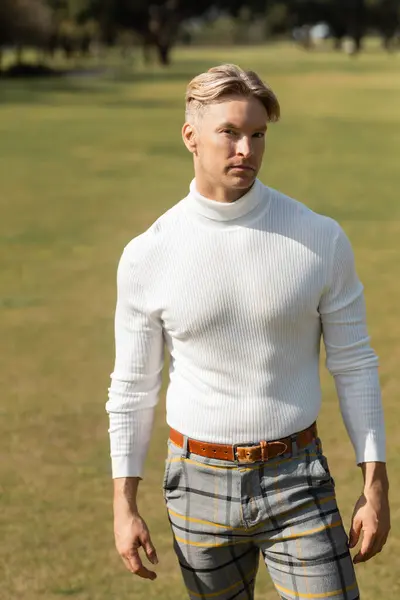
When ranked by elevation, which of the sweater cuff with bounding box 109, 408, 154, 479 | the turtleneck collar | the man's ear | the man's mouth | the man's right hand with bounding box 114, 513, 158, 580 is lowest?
the man's right hand with bounding box 114, 513, 158, 580

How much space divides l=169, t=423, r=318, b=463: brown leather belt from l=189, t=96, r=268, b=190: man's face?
66cm

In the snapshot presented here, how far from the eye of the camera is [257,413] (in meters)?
3.17

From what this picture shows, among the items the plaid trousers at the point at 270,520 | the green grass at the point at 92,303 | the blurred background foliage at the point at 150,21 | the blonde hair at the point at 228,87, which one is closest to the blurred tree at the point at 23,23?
the blurred background foliage at the point at 150,21

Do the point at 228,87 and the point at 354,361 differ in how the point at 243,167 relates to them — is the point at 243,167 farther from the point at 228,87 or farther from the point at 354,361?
the point at 354,361

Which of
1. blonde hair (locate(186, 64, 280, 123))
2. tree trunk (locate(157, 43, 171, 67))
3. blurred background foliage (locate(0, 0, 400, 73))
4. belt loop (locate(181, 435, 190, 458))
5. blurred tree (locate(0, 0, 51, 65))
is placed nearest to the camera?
blonde hair (locate(186, 64, 280, 123))

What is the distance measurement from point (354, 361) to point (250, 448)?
374mm

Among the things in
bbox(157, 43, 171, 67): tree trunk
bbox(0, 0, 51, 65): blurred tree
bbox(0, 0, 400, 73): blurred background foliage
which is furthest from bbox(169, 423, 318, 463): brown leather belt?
bbox(157, 43, 171, 67): tree trunk

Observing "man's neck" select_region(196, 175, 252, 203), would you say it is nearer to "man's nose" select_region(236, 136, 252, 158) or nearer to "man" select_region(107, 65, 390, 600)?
"man" select_region(107, 65, 390, 600)

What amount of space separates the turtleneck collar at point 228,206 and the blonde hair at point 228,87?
0.21m

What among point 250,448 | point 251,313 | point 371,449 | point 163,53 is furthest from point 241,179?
point 163,53

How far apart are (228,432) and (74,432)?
168 inches

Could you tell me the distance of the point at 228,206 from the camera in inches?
122

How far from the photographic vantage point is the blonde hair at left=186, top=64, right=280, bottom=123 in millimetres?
3012

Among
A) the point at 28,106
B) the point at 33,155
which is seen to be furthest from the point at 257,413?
the point at 28,106
